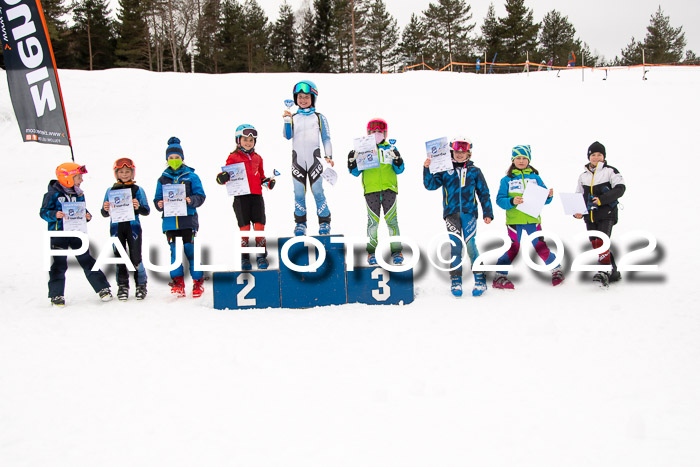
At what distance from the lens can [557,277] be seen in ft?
17.6

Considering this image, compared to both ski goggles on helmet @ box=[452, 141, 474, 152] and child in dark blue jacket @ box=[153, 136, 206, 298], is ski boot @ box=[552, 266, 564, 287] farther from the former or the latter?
child in dark blue jacket @ box=[153, 136, 206, 298]

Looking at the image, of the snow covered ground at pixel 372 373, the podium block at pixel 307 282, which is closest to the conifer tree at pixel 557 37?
the snow covered ground at pixel 372 373

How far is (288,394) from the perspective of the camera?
117 inches

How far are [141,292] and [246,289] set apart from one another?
144 cm

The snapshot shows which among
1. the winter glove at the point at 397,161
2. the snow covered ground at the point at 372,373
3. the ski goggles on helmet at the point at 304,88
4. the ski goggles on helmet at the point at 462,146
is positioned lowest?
the snow covered ground at the point at 372,373

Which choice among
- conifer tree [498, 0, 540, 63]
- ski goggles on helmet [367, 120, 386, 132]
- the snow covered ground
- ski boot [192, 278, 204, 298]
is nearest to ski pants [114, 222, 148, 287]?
the snow covered ground

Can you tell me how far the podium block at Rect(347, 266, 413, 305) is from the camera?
4.81m

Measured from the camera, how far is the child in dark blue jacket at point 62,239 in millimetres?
5164

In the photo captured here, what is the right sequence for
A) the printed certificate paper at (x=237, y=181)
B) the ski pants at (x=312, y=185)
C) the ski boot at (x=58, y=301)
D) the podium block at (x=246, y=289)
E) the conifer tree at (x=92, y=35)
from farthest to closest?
the conifer tree at (x=92, y=35) < the ski pants at (x=312, y=185) < the printed certificate paper at (x=237, y=181) < the ski boot at (x=58, y=301) < the podium block at (x=246, y=289)

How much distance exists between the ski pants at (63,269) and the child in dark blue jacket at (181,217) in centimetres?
81

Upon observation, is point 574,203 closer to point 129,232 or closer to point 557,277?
point 557,277

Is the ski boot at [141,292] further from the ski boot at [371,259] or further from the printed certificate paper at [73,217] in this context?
the ski boot at [371,259]

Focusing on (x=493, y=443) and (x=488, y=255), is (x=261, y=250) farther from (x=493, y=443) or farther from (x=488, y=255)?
(x=493, y=443)

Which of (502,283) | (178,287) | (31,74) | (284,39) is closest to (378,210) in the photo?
(502,283)
